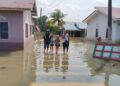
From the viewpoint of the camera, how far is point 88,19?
4184 centimetres

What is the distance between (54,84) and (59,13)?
72035 millimetres

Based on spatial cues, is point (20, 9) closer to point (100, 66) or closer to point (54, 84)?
point (100, 66)

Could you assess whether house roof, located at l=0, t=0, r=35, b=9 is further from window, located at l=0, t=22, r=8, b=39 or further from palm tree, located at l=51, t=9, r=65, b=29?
palm tree, located at l=51, t=9, r=65, b=29

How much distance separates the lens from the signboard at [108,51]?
616 inches

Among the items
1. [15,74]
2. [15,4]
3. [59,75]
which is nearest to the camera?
[59,75]

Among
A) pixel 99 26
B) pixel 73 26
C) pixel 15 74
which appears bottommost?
pixel 15 74

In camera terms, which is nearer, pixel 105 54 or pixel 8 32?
pixel 105 54

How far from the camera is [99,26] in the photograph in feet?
122

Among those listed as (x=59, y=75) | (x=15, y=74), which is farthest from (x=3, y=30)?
(x=59, y=75)

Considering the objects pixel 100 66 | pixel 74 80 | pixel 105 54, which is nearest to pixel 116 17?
pixel 105 54

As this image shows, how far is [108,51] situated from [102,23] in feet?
65.4

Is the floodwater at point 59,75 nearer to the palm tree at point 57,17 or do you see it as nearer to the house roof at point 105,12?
the house roof at point 105,12

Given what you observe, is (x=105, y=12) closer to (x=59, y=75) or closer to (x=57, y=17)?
(x=59, y=75)

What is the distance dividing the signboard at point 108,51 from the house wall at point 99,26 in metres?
14.1
